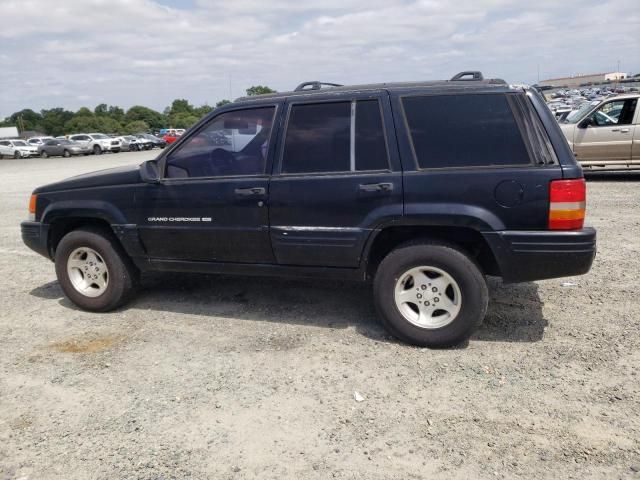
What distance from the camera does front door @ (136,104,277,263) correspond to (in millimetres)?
4402

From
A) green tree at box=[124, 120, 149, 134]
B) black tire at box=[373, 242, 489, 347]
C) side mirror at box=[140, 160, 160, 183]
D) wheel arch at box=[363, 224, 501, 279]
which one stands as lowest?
black tire at box=[373, 242, 489, 347]

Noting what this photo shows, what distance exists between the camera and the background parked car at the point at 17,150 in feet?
131

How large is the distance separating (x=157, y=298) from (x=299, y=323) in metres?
1.65

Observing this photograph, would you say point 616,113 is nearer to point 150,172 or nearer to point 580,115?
point 580,115

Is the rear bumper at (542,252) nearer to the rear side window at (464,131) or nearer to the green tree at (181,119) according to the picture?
the rear side window at (464,131)

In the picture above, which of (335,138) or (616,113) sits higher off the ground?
(616,113)

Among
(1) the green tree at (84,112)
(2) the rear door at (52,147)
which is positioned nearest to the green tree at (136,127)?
(1) the green tree at (84,112)

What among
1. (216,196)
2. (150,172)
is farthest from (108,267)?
(216,196)

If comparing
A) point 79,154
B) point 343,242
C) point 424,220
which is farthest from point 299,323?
point 79,154

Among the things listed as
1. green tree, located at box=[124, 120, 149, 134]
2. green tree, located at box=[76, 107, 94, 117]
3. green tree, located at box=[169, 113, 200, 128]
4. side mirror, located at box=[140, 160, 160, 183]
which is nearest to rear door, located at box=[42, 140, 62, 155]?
side mirror, located at box=[140, 160, 160, 183]

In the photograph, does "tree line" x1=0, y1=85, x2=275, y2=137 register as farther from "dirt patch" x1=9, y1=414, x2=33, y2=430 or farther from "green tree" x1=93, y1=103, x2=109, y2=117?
"dirt patch" x1=9, y1=414, x2=33, y2=430

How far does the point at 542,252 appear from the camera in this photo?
3.76 metres

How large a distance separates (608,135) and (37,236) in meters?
11.6

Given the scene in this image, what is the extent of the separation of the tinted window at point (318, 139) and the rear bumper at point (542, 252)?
4.09ft
